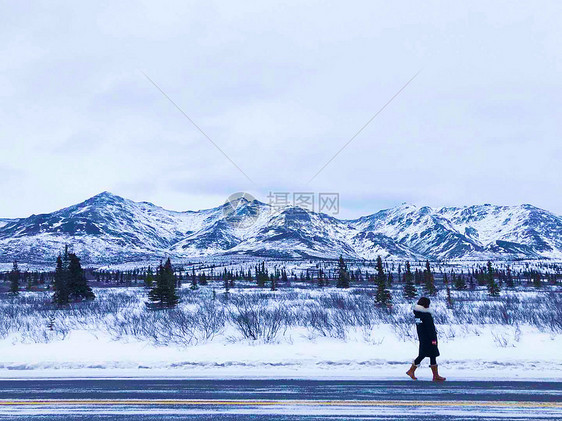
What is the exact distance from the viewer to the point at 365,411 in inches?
276

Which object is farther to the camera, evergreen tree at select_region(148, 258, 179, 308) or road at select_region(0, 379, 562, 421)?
evergreen tree at select_region(148, 258, 179, 308)

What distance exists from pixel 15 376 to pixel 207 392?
5.26 meters

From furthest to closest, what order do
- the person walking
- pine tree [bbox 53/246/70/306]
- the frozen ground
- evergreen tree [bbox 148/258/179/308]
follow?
pine tree [bbox 53/246/70/306] → evergreen tree [bbox 148/258/179/308] → the frozen ground → the person walking

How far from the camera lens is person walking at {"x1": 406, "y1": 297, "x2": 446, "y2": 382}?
9070 mm

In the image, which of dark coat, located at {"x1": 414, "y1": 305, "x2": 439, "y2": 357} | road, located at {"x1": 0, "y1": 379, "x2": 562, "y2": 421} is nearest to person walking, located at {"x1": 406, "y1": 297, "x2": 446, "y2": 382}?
dark coat, located at {"x1": 414, "y1": 305, "x2": 439, "y2": 357}

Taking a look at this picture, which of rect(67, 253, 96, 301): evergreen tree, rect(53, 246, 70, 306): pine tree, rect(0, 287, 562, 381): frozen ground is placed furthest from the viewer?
rect(67, 253, 96, 301): evergreen tree

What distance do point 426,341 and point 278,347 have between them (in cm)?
561

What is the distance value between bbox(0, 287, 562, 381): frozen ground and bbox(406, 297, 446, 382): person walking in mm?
426

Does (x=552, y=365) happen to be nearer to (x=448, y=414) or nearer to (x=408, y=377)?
(x=408, y=377)

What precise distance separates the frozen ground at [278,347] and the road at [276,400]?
2.84ft

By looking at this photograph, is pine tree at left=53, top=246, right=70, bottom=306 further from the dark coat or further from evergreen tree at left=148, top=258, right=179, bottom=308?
Answer: the dark coat

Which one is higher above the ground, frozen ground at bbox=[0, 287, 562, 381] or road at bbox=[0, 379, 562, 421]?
road at bbox=[0, 379, 562, 421]

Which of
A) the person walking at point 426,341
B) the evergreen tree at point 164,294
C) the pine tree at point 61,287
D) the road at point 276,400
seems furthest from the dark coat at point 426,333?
the pine tree at point 61,287

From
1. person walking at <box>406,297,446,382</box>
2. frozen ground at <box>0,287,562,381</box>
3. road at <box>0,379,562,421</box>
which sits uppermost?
person walking at <box>406,297,446,382</box>
